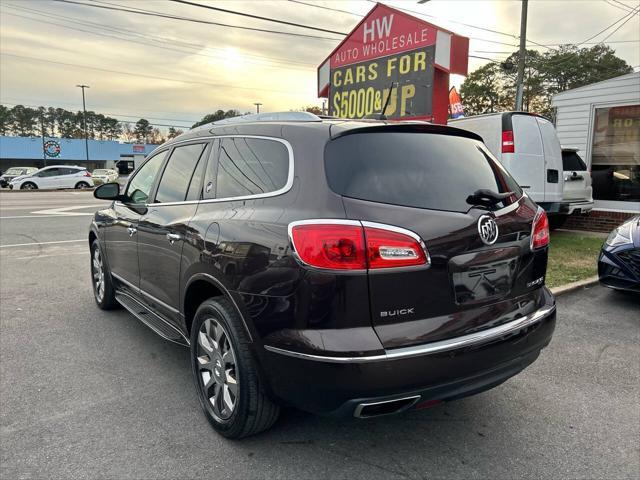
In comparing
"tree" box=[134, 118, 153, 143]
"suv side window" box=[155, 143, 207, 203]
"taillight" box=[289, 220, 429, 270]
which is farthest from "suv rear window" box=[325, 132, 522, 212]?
"tree" box=[134, 118, 153, 143]

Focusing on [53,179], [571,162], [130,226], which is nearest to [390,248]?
[130,226]

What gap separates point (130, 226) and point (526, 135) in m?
6.77

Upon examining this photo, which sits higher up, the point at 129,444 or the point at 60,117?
the point at 60,117

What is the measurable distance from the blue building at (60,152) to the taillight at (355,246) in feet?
193

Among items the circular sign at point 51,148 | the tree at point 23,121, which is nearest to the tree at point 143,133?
the tree at point 23,121

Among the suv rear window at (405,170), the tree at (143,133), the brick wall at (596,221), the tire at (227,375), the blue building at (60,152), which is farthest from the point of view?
the tree at (143,133)

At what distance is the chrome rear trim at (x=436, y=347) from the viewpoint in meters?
2.08

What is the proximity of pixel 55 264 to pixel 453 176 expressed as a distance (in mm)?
6980

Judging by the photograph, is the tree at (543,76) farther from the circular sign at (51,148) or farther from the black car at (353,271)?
the circular sign at (51,148)

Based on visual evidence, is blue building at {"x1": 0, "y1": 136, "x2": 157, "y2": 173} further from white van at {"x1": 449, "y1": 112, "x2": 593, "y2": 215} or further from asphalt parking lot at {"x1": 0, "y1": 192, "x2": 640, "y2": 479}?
asphalt parking lot at {"x1": 0, "y1": 192, "x2": 640, "y2": 479}

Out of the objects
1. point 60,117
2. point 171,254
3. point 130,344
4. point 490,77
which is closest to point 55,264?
point 130,344

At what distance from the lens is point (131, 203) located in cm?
423

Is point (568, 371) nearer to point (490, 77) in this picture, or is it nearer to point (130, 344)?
point (130, 344)

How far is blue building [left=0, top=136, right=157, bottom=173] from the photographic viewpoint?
208 ft
